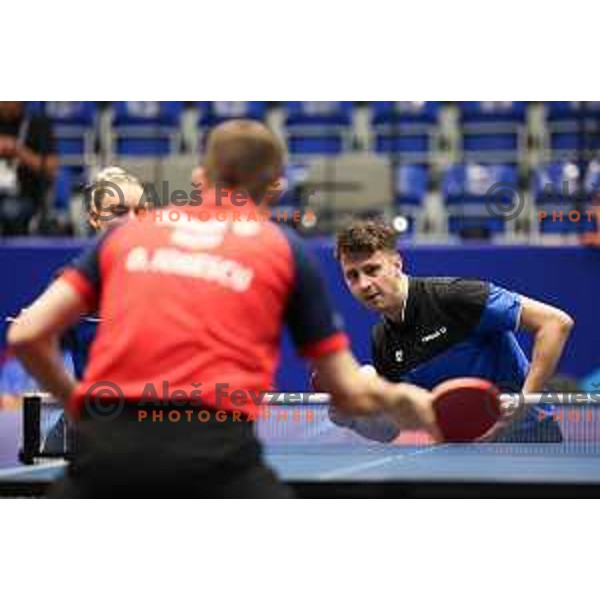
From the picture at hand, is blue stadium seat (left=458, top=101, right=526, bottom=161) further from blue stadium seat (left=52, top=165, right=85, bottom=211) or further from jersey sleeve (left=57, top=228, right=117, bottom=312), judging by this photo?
jersey sleeve (left=57, top=228, right=117, bottom=312)

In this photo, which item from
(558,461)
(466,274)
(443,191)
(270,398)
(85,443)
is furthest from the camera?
(443,191)

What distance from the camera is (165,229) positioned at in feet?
10.8

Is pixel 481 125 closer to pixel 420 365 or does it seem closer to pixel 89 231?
pixel 89 231

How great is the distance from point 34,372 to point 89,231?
8.02 meters

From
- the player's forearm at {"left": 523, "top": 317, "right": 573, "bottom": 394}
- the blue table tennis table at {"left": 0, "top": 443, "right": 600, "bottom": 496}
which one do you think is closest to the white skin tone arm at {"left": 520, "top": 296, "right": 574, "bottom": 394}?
the player's forearm at {"left": 523, "top": 317, "right": 573, "bottom": 394}

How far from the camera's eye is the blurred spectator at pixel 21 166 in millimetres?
10789

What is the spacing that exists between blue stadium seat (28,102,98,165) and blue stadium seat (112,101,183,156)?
24 cm

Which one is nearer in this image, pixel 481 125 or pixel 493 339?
pixel 493 339

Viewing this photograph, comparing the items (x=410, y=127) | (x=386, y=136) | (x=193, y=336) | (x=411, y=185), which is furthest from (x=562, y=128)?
(x=193, y=336)

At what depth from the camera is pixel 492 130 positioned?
43.6 ft

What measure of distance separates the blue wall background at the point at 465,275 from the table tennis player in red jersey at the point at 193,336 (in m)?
6.64

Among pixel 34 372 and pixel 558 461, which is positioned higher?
pixel 34 372

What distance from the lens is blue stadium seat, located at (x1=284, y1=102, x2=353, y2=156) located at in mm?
13305

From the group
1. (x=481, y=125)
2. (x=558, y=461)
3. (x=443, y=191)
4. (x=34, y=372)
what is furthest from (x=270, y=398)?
(x=481, y=125)
